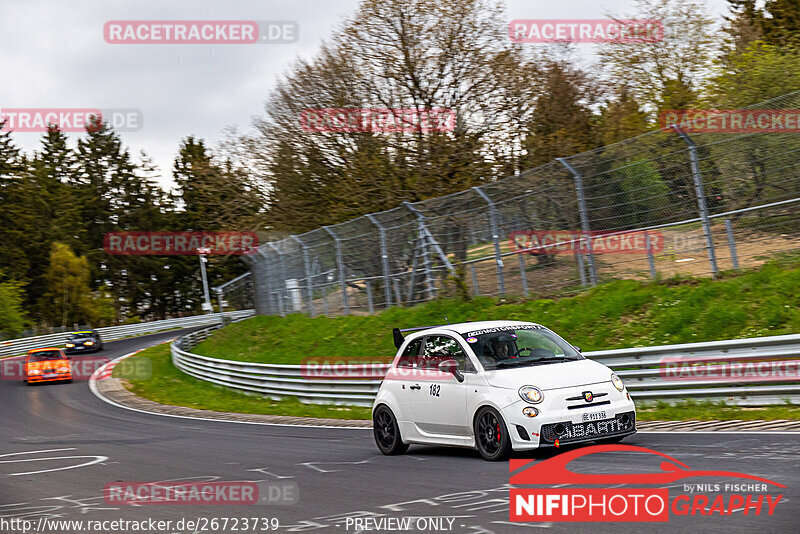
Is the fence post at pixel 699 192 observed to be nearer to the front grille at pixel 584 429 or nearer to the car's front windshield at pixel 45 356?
the front grille at pixel 584 429

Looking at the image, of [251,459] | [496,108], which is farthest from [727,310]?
[496,108]

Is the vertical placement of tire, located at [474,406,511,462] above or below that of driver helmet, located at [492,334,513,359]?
below

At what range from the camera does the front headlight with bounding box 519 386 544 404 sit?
928 centimetres

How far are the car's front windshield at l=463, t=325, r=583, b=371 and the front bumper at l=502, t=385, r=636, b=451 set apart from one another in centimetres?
80

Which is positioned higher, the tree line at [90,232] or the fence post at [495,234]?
the tree line at [90,232]

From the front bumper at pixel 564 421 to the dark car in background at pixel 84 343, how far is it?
44205 millimetres

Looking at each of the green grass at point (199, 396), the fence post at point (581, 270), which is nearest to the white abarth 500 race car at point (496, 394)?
the green grass at point (199, 396)

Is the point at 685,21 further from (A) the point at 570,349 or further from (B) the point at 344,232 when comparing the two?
(A) the point at 570,349

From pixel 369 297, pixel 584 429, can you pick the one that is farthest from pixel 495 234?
pixel 584 429

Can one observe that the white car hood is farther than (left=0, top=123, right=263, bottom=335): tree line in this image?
No

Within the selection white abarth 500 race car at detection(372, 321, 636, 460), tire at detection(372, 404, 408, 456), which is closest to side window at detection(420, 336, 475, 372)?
white abarth 500 race car at detection(372, 321, 636, 460)

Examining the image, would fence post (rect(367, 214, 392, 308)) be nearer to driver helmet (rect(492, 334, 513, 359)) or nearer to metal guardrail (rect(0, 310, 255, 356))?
driver helmet (rect(492, 334, 513, 359))

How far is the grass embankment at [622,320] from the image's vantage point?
13.5m

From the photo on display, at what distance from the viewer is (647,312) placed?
16.0 m
